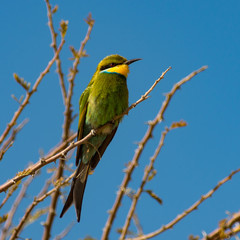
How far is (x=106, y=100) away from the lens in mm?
3240

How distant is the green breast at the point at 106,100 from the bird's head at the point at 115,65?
16cm

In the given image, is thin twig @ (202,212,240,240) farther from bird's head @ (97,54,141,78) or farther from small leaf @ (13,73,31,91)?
bird's head @ (97,54,141,78)

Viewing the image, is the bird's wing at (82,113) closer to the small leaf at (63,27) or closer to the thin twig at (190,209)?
the small leaf at (63,27)

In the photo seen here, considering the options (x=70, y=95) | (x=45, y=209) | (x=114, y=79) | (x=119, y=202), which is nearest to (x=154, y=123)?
(x=119, y=202)

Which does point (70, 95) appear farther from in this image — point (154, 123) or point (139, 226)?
point (139, 226)

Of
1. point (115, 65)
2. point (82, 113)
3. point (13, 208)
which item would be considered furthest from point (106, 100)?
point (13, 208)

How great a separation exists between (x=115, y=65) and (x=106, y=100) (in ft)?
1.90

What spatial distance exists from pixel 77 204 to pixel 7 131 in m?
0.89

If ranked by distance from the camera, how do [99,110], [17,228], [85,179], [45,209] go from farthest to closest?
1. [99,110]
2. [85,179]
3. [45,209]
4. [17,228]

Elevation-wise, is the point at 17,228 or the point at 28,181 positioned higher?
the point at 28,181

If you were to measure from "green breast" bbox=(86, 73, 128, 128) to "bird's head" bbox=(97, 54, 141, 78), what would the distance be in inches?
6.3

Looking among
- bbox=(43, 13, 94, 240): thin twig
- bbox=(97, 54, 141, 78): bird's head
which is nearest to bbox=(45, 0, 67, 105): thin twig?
bbox=(43, 13, 94, 240): thin twig

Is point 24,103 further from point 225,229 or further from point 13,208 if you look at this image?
point 225,229

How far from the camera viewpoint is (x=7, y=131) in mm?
1867
